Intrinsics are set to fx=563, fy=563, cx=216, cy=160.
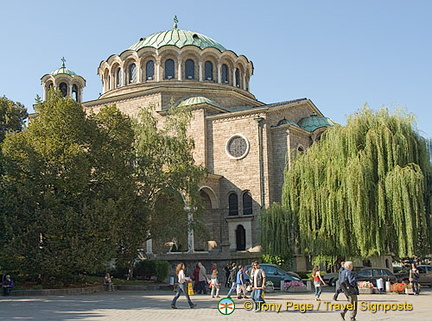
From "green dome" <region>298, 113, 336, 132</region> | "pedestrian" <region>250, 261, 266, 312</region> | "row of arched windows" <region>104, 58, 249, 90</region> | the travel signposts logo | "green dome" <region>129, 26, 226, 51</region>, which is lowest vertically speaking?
the travel signposts logo

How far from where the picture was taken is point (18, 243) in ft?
64.4

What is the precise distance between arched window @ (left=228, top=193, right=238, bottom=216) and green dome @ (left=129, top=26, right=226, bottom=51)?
11.7 metres

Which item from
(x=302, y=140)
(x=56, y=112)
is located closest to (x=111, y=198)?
(x=56, y=112)

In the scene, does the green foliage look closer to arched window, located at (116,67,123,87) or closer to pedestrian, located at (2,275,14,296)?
pedestrian, located at (2,275,14,296)

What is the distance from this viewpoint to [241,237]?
109ft

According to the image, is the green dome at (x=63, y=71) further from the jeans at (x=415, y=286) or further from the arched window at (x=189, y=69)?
the jeans at (x=415, y=286)

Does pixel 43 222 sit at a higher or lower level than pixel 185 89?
lower

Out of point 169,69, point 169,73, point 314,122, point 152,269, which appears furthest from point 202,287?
point 169,69

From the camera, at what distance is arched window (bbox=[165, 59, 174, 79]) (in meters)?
38.7

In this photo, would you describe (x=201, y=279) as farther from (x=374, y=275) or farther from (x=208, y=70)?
(x=208, y=70)

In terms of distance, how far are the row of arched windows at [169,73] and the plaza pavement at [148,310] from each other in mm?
22536

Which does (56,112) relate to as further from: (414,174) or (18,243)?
(414,174)

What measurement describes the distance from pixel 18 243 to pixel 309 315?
11320 mm

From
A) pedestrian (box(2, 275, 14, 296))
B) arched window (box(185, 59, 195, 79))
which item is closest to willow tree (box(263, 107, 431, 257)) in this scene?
pedestrian (box(2, 275, 14, 296))
